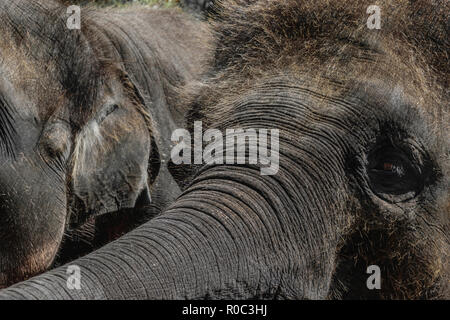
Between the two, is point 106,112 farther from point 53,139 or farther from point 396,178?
point 396,178

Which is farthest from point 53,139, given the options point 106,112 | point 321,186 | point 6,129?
point 321,186

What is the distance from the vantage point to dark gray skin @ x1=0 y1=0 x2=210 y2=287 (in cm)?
444

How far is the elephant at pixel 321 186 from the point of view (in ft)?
8.44

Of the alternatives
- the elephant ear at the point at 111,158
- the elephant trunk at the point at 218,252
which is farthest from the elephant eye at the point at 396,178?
the elephant ear at the point at 111,158

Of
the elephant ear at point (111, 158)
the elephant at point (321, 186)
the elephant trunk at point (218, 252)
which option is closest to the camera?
the elephant trunk at point (218, 252)

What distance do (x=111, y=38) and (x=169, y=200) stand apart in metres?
1.11

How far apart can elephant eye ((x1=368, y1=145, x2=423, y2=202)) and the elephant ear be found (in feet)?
6.84

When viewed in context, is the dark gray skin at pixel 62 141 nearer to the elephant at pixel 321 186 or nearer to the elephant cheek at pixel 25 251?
the elephant cheek at pixel 25 251

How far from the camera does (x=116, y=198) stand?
4.82m

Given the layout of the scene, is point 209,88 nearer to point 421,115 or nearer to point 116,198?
point 421,115

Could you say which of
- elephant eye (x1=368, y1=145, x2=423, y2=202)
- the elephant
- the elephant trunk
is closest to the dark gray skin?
the elephant

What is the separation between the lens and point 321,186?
2920 mm
